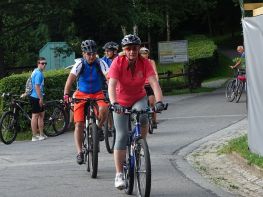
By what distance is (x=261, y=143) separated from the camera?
10.1 m

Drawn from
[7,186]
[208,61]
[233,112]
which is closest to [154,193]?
[7,186]

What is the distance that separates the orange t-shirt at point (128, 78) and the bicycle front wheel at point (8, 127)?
7.82m

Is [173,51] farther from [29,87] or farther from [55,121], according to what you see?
[29,87]

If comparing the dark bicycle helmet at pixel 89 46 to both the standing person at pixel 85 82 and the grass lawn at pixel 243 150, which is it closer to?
the standing person at pixel 85 82

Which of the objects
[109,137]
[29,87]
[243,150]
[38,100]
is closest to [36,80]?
[29,87]

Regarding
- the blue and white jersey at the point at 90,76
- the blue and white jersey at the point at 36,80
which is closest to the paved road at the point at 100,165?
the blue and white jersey at the point at 36,80

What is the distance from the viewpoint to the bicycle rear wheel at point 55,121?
16.6m

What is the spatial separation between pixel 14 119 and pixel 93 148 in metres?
6.77

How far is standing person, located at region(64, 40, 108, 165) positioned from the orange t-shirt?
1774 millimetres

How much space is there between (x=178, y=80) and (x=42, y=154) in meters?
17.8

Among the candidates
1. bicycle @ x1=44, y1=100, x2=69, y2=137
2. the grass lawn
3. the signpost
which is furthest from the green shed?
the grass lawn

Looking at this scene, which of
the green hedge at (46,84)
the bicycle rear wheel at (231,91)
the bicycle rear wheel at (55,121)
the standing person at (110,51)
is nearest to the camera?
the standing person at (110,51)

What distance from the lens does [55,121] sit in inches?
656

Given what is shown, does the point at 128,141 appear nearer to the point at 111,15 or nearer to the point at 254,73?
the point at 254,73
